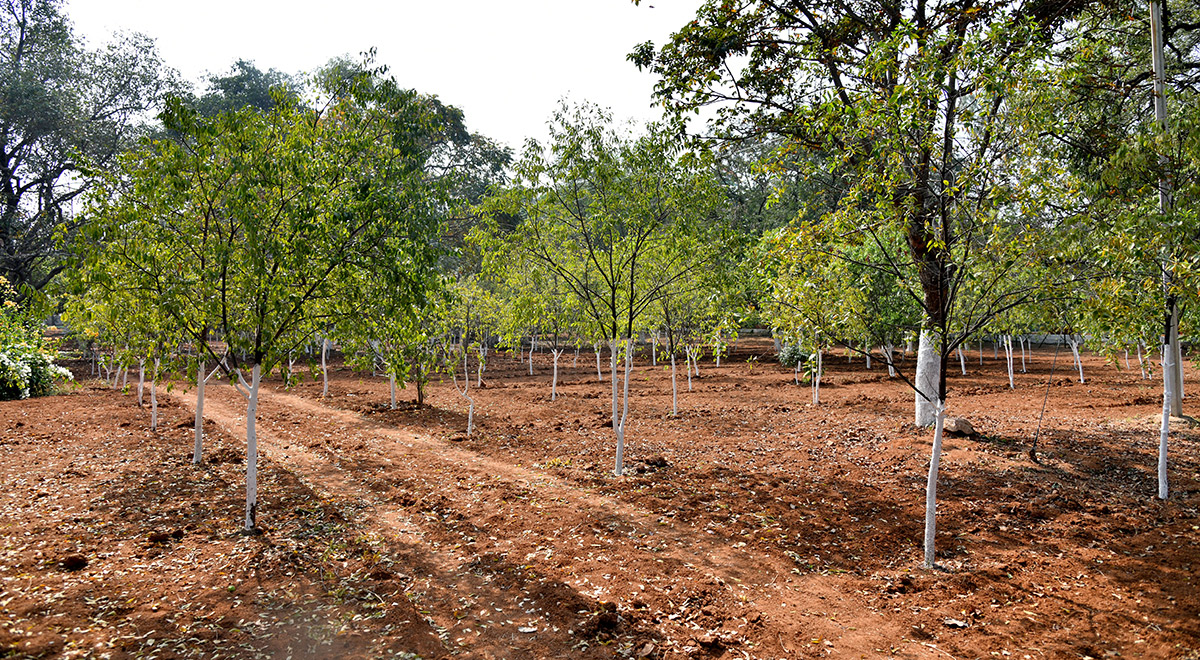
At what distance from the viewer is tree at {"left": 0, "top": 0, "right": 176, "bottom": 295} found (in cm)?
2603

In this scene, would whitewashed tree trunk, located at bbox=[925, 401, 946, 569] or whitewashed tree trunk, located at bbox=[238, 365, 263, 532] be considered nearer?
whitewashed tree trunk, located at bbox=[925, 401, 946, 569]

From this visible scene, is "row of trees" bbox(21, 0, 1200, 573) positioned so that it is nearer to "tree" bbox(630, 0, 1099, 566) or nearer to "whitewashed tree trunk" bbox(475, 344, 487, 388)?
"tree" bbox(630, 0, 1099, 566)

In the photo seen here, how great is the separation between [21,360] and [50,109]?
13.3 metres

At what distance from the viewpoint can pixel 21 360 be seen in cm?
1995

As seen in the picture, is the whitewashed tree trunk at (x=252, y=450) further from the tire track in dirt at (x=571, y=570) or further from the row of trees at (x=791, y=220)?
the tire track in dirt at (x=571, y=570)

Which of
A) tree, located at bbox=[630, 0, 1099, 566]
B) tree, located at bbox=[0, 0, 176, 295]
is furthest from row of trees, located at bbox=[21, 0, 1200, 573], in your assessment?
tree, located at bbox=[0, 0, 176, 295]

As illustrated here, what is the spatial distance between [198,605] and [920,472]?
35.3ft

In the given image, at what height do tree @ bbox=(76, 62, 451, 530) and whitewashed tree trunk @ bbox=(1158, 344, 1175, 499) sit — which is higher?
tree @ bbox=(76, 62, 451, 530)

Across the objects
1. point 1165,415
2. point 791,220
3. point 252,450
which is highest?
point 791,220

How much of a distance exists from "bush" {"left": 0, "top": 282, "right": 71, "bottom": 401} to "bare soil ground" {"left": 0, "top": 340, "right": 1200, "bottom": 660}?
548cm

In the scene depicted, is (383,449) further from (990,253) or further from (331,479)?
(990,253)

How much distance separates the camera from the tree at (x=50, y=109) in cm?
2603

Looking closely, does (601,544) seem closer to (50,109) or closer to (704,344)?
(704,344)

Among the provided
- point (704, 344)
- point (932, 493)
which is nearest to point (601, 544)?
point (704, 344)
